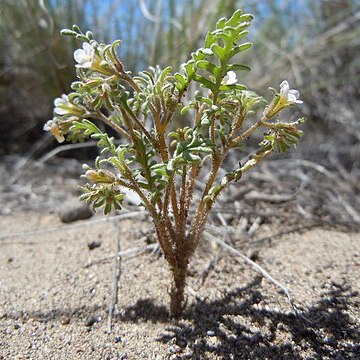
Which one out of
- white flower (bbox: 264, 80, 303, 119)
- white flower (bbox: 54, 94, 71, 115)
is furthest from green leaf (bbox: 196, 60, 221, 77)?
white flower (bbox: 54, 94, 71, 115)

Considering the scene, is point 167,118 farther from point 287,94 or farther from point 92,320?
point 92,320

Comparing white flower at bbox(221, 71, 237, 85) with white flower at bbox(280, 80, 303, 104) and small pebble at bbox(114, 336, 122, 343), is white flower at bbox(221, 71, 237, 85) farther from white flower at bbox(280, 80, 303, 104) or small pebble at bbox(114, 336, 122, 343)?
small pebble at bbox(114, 336, 122, 343)

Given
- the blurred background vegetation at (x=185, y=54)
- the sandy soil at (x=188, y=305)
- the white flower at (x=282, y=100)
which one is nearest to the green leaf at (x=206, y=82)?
the white flower at (x=282, y=100)

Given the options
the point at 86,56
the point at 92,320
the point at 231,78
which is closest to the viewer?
the point at 86,56

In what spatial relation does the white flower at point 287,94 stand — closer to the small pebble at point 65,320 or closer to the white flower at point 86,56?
the white flower at point 86,56

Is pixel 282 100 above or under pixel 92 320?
above

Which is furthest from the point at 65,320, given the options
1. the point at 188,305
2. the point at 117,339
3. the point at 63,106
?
the point at 63,106

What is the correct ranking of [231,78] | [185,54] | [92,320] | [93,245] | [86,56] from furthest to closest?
[185,54]
[93,245]
[92,320]
[231,78]
[86,56]
